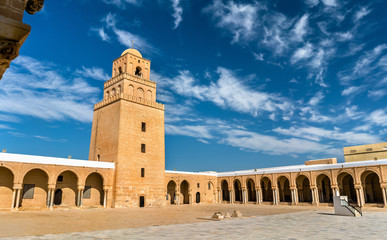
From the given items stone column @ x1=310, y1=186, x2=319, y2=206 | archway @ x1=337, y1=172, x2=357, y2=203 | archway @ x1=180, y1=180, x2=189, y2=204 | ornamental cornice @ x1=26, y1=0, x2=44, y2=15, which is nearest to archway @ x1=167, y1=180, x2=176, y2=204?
archway @ x1=180, y1=180, x2=189, y2=204

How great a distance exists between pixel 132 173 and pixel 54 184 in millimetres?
6715

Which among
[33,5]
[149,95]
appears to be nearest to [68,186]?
[149,95]

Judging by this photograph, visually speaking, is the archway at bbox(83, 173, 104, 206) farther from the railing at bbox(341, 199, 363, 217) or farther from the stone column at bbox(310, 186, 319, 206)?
the stone column at bbox(310, 186, 319, 206)

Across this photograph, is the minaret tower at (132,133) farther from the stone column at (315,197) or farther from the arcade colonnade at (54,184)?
the stone column at (315,197)

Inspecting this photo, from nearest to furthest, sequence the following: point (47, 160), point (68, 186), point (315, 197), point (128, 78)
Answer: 1. point (47, 160)
2. point (68, 186)
3. point (315, 197)
4. point (128, 78)

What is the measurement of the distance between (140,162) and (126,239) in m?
19.1

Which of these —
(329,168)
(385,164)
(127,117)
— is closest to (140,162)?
(127,117)

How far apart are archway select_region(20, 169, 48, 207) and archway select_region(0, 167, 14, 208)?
0.88 meters

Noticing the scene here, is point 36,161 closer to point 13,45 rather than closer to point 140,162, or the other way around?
point 140,162

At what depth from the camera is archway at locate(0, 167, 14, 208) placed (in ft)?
62.5

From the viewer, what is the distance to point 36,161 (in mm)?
19906

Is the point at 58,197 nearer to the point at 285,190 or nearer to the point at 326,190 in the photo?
the point at 285,190

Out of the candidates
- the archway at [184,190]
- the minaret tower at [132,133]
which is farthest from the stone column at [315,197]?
the minaret tower at [132,133]

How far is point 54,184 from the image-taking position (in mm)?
20562
